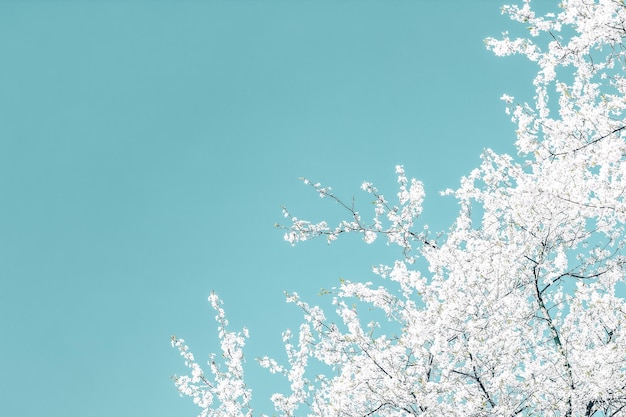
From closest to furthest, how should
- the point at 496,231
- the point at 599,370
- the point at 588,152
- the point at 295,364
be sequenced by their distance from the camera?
the point at 588,152
the point at 599,370
the point at 496,231
the point at 295,364

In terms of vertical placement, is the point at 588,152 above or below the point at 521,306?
above

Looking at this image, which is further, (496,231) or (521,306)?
(496,231)

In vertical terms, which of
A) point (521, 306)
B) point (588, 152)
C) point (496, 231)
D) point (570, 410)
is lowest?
point (570, 410)

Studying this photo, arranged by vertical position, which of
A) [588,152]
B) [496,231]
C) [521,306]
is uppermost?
[496,231]

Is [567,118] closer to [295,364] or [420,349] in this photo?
[420,349]

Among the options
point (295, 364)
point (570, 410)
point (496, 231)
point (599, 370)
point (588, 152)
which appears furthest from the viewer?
point (295, 364)

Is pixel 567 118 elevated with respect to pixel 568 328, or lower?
elevated

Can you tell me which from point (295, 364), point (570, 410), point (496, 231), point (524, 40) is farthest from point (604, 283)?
point (295, 364)

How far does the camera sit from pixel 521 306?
7480 millimetres

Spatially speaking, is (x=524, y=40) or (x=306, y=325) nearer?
(x=524, y=40)

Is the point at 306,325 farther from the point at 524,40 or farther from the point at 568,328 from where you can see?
the point at 524,40

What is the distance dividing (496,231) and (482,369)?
2.12 meters

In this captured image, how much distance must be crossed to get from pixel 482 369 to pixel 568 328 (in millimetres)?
1985

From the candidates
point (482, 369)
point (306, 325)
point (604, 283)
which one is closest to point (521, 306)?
point (482, 369)
